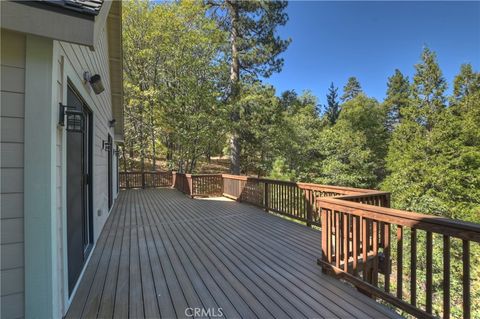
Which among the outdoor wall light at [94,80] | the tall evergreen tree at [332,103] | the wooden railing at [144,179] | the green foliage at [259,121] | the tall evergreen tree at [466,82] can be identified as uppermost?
the tall evergreen tree at [332,103]

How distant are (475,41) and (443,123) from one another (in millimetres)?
6257

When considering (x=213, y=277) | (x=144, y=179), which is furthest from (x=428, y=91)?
(x=213, y=277)

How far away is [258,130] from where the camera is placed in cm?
1469

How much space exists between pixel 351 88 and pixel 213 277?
104ft

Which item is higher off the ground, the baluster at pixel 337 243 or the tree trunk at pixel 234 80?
the tree trunk at pixel 234 80

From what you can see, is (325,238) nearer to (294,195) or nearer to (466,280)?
(466,280)

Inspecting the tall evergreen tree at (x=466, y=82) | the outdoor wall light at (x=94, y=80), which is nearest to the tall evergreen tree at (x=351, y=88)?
the tall evergreen tree at (x=466, y=82)

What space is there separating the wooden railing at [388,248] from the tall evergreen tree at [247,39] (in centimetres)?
1102

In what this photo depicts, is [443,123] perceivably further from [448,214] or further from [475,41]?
[475,41]

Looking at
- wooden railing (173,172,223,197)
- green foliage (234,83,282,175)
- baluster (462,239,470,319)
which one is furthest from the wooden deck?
green foliage (234,83,282,175)

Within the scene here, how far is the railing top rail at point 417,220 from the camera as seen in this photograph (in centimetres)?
160

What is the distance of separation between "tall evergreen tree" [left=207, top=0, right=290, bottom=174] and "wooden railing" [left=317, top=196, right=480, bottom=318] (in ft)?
36.1

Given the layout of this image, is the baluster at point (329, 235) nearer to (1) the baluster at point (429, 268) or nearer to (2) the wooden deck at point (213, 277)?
(2) the wooden deck at point (213, 277)

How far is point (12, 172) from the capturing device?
4.96ft
